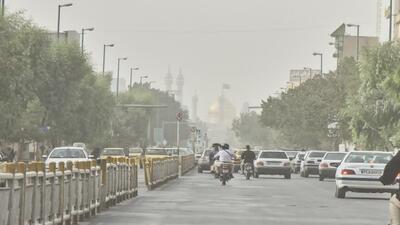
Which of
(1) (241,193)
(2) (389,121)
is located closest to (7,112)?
(1) (241,193)

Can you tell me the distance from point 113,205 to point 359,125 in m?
45.6

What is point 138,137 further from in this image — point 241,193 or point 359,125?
point 241,193

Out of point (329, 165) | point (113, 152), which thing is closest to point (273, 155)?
point (329, 165)

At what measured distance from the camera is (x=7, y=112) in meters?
52.9

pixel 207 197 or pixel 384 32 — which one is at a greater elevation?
pixel 384 32

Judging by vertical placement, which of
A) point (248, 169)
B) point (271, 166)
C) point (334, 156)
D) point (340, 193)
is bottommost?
point (340, 193)

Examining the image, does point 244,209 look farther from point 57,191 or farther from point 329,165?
point 329,165

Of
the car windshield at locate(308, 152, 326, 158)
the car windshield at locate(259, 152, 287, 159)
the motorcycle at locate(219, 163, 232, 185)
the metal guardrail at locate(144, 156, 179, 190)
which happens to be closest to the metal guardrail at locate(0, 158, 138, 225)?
the metal guardrail at locate(144, 156, 179, 190)

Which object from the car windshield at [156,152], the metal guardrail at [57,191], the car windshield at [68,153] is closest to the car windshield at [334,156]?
the car windshield at [68,153]

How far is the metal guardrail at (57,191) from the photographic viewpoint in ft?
50.1

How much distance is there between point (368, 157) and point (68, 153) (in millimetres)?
17291

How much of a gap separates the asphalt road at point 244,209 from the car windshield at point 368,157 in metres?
1.18

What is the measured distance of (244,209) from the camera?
2652 centimetres

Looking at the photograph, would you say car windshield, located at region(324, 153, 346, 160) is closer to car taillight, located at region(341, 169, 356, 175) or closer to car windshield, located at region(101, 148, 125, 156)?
car taillight, located at region(341, 169, 356, 175)
